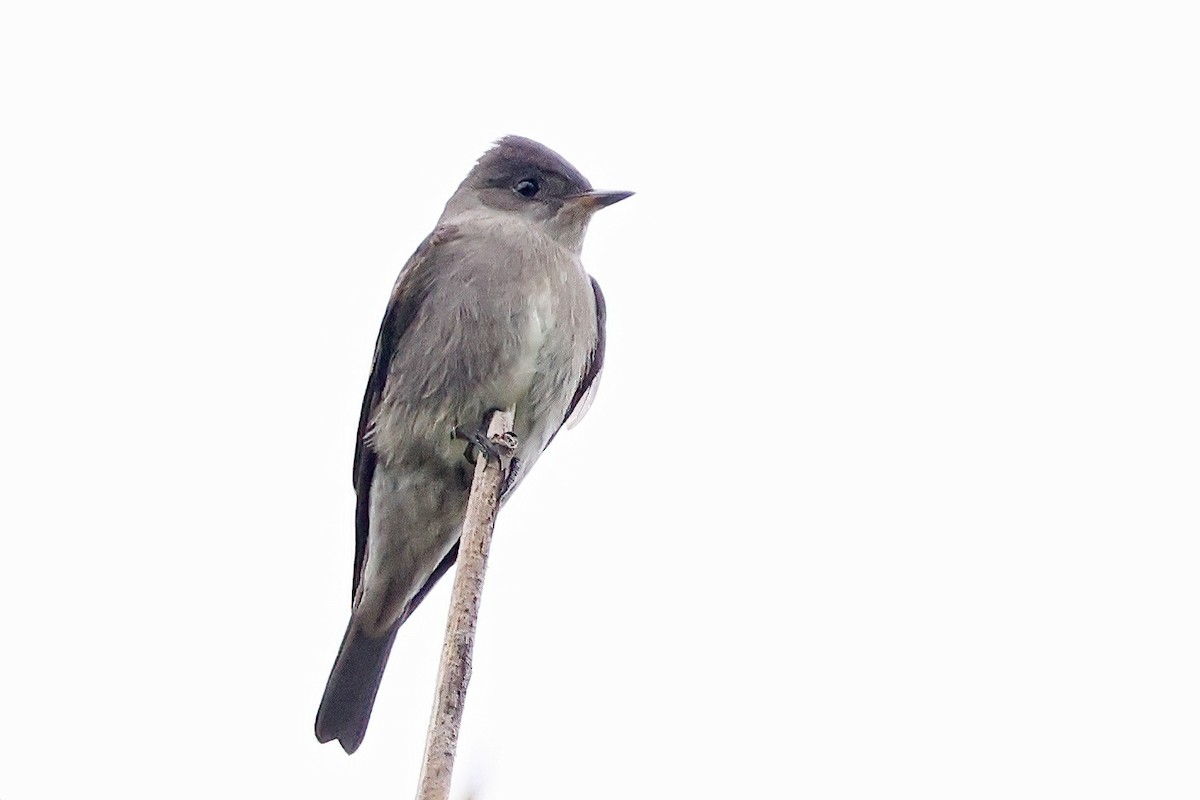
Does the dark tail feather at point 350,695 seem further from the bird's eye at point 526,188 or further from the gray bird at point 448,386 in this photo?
the bird's eye at point 526,188

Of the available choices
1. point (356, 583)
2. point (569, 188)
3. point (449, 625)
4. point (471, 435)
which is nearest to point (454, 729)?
point (449, 625)

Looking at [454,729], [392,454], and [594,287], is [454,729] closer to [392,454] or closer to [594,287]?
[392,454]

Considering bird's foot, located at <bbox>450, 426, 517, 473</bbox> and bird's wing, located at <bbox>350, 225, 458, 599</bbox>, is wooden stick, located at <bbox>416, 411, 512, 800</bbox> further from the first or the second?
bird's wing, located at <bbox>350, 225, 458, 599</bbox>

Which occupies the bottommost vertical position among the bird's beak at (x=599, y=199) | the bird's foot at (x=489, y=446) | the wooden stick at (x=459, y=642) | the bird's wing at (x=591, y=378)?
the wooden stick at (x=459, y=642)

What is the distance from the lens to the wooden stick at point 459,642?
299cm

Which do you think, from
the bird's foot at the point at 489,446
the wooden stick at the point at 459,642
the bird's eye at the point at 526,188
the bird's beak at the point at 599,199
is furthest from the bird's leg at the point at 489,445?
the bird's eye at the point at 526,188

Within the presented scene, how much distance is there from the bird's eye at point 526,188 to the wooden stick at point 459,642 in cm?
275

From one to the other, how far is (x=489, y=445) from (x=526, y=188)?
183 cm

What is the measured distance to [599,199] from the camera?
7.25 m

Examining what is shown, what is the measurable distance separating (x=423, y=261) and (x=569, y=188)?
81 centimetres

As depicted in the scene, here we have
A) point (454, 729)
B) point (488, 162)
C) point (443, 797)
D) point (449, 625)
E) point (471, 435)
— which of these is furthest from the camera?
point (488, 162)

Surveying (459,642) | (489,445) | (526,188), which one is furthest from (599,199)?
→ (459,642)

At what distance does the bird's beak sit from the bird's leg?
1.33 m

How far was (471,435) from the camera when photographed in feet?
21.2
